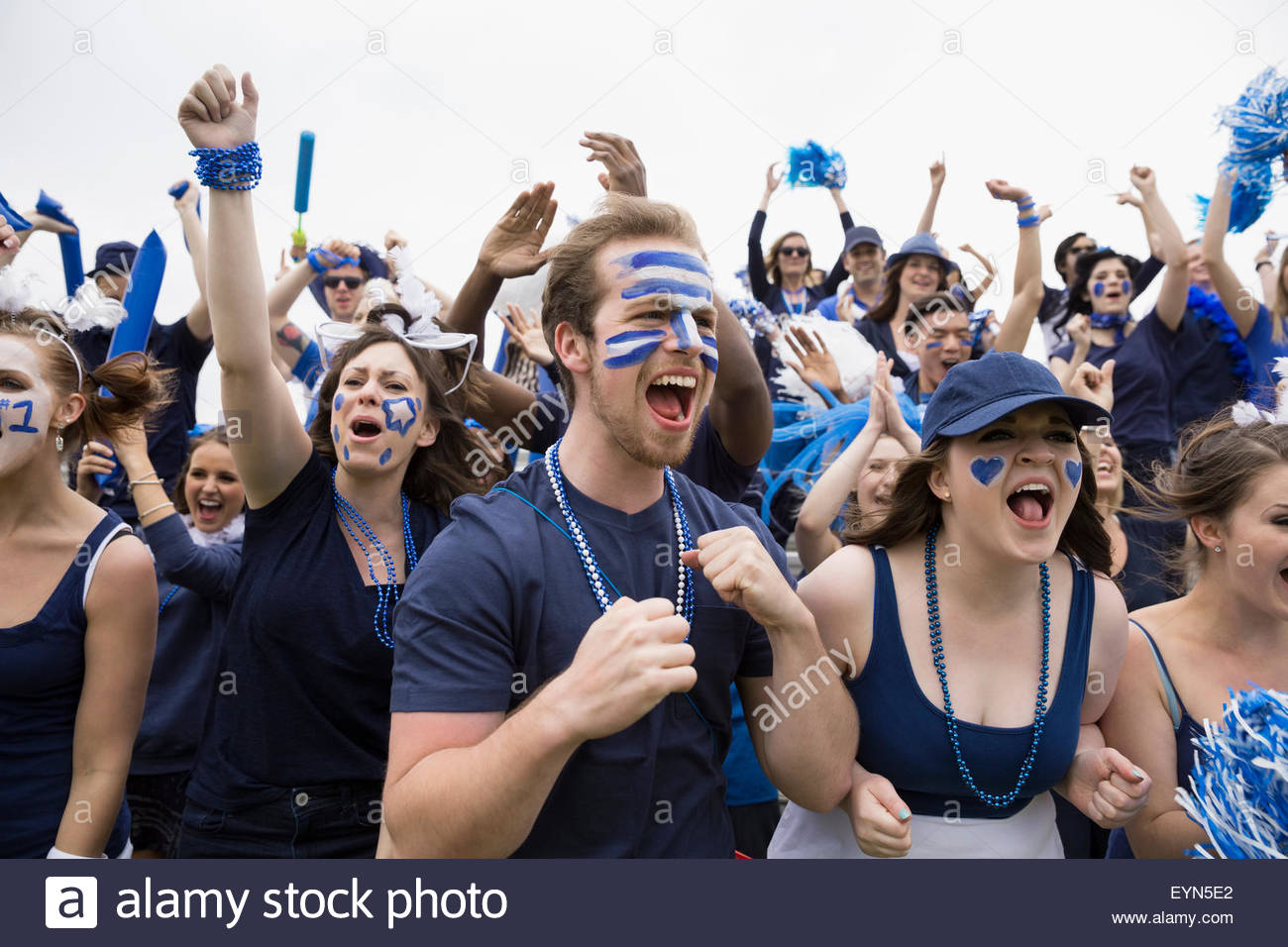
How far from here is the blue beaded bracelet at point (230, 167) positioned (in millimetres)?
2273

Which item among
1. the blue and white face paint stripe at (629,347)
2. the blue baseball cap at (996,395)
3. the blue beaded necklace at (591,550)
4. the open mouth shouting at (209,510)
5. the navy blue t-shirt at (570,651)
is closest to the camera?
the navy blue t-shirt at (570,651)

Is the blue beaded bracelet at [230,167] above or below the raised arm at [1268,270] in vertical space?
below

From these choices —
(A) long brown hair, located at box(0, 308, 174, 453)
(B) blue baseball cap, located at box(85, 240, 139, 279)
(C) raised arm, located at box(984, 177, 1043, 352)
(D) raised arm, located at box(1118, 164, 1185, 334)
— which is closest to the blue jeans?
(A) long brown hair, located at box(0, 308, 174, 453)

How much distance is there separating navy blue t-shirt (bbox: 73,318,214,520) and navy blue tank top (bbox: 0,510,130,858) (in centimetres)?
224

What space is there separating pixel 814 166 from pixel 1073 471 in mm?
5220

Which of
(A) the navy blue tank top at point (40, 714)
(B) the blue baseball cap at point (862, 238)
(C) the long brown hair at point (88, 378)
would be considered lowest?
(A) the navy blue tank top at point (40, 714)

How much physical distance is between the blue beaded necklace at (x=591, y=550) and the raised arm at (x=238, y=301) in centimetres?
80

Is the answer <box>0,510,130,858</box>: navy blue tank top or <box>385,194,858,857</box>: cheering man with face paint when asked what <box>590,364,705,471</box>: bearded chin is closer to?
<box>385,194,858,857</box>: cheering man with face paint

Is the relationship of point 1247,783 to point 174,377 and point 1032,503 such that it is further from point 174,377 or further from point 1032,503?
point 174,377

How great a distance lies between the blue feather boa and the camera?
15.5 ft

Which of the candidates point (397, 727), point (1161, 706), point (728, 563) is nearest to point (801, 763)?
point (728, 563)

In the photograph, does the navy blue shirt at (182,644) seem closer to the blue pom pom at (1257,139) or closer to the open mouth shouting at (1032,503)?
the open mouth shouting at (1032,503)

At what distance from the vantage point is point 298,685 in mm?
2414

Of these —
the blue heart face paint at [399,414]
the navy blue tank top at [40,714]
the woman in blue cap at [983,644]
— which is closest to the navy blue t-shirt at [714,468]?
the blue heart face paint at [399,414]
